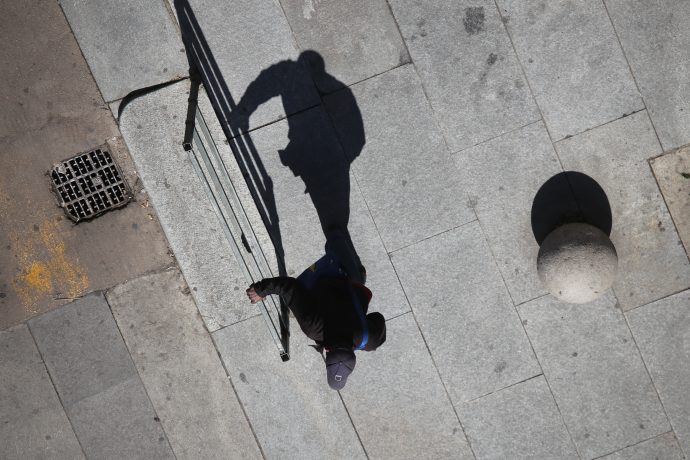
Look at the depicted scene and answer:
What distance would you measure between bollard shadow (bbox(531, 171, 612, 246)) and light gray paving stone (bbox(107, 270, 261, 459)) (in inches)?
156

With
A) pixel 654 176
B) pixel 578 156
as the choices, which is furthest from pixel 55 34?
pixel 654 176

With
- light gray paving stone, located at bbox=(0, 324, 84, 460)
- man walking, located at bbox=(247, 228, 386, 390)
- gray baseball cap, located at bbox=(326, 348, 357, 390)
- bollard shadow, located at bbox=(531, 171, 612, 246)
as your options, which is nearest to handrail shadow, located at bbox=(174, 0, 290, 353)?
man walking, located at bbox=(247, 228, 386, 390)

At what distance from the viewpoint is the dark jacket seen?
4129 mm

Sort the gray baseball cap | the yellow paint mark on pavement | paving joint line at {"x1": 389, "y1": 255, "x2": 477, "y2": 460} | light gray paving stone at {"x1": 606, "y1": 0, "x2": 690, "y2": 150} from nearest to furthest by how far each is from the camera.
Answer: the gray baseball cap
light gray paving stone at {"x1": 606, "y1": 0, "x2": 690, "y2": 150}
paving joint line at {"x1": 389, "y1": 255, "x2": 477, "y2": 460}
the yellow paint mark on pavement

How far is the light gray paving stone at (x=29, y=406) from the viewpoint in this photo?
5707mm

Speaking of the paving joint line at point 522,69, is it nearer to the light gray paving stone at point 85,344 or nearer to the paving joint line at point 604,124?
the paving joint line at point 604,124

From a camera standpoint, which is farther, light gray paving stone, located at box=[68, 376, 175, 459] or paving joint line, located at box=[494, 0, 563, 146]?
light gray paving stone, located at box=[68, 376, 175, 459]

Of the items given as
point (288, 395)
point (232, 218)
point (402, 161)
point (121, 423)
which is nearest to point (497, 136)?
point (402, 161)

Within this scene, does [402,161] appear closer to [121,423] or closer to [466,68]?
[466,68]

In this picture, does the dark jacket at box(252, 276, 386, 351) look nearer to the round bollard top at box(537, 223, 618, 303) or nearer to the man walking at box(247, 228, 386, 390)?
the man walking at box(247, 228, 386, 390)

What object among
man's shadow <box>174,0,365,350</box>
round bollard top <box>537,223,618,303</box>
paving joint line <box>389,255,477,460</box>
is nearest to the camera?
round bollard top <box>537,223,618,303</box>

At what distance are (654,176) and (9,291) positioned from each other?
24.2ft

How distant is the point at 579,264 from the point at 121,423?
17.4 ft

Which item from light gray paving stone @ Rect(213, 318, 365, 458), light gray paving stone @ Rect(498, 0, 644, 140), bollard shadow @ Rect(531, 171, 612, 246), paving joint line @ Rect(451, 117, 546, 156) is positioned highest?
light gray paving stone @ Rect(498, 0, 644, 140)
